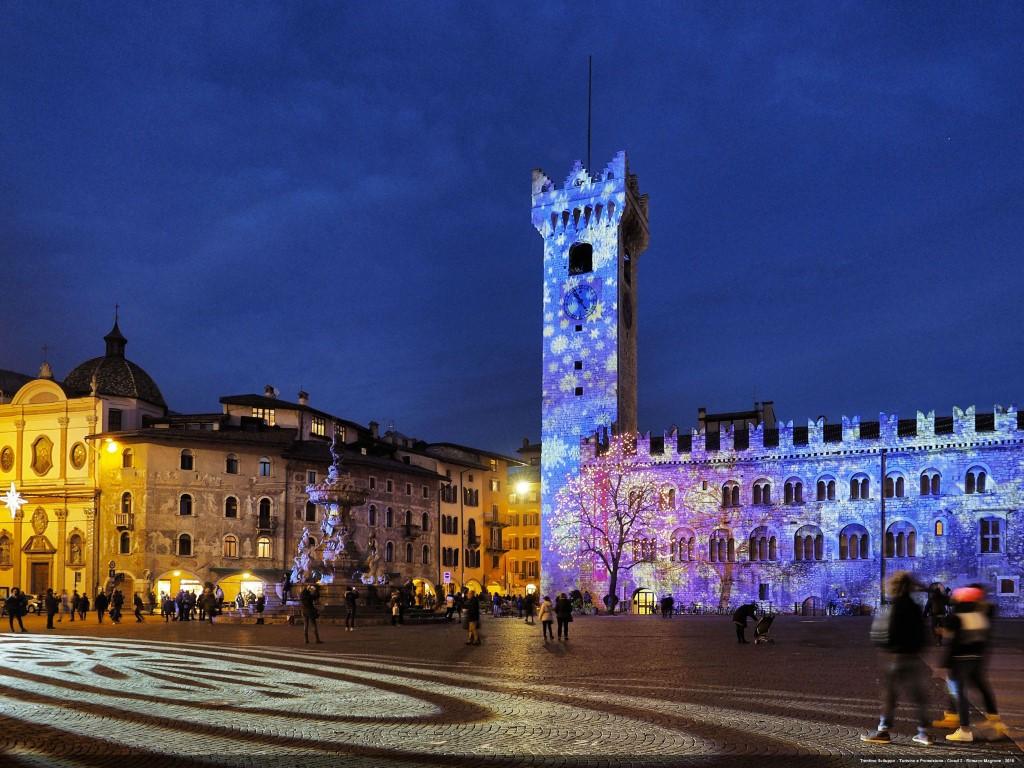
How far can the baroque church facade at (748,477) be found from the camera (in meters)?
56.1

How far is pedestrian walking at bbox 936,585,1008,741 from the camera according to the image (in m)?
10.7

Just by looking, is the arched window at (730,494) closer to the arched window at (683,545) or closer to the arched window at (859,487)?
the arched window at (683,545)

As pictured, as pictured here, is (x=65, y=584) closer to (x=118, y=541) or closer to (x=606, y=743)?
(x=118, y=541)

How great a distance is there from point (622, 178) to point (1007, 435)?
29.6 meters

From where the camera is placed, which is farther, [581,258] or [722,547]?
[581,258]

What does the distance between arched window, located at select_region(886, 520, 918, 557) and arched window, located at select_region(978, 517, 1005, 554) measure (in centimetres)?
338

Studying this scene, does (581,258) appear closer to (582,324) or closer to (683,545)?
(582,324)

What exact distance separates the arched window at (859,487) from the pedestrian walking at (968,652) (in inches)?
2006

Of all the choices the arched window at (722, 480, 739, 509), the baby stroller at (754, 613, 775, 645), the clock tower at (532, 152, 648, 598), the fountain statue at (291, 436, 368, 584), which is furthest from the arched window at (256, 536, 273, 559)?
the baby stroller at (754, 613, 775, 645)

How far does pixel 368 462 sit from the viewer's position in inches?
2677

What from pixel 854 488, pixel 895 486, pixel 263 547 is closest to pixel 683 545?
pixel 854 488

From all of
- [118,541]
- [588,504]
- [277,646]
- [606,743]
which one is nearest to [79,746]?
[606,743]

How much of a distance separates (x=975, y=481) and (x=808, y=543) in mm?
9897

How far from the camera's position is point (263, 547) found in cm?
6319
